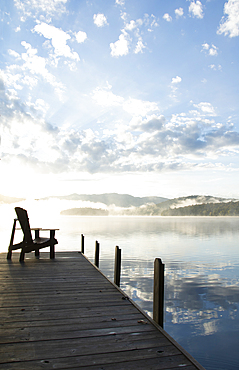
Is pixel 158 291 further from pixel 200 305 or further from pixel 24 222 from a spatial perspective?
pixel 24 222

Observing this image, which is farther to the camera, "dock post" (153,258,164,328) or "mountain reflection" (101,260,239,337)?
"mountain reflection" (101,260,239,337)

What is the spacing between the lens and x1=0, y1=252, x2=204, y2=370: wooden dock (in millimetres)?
2260

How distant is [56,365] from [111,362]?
0.47 meters

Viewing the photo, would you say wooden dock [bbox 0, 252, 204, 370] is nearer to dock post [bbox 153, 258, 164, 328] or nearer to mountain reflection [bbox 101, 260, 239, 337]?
dock post [bbox 153, 258, 164, 328]

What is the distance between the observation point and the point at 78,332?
2.84 m

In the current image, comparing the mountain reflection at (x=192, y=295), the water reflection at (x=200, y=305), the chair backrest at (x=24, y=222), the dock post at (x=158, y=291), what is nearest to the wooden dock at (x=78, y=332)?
the dock post at (x=158, y=291)

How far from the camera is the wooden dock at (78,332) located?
7.41 feet

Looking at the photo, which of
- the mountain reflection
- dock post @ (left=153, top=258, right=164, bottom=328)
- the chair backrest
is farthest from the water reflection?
the chair backrest

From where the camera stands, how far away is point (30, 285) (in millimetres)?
4895

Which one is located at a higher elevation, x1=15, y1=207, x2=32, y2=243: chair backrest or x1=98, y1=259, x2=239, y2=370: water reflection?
x1=15, y1=207, x2=32, y2=243: chair backrest

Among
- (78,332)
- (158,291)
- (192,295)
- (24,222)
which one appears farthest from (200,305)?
(24,222)

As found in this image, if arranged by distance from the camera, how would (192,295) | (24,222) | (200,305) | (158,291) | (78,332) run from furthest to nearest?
(192,295), (24,222), (200,305), (158,291), (78,332)

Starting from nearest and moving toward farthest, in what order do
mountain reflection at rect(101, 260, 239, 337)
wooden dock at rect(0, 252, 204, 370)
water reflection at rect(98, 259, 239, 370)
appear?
wooden dock at rect(0, 252, 204, 370) → water reflection at rect(98, 259, 239, 370) → mountain reflection at rect(101, 260, 239, 337)

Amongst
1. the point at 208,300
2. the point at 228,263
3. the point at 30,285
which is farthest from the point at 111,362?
the point at 228,263
